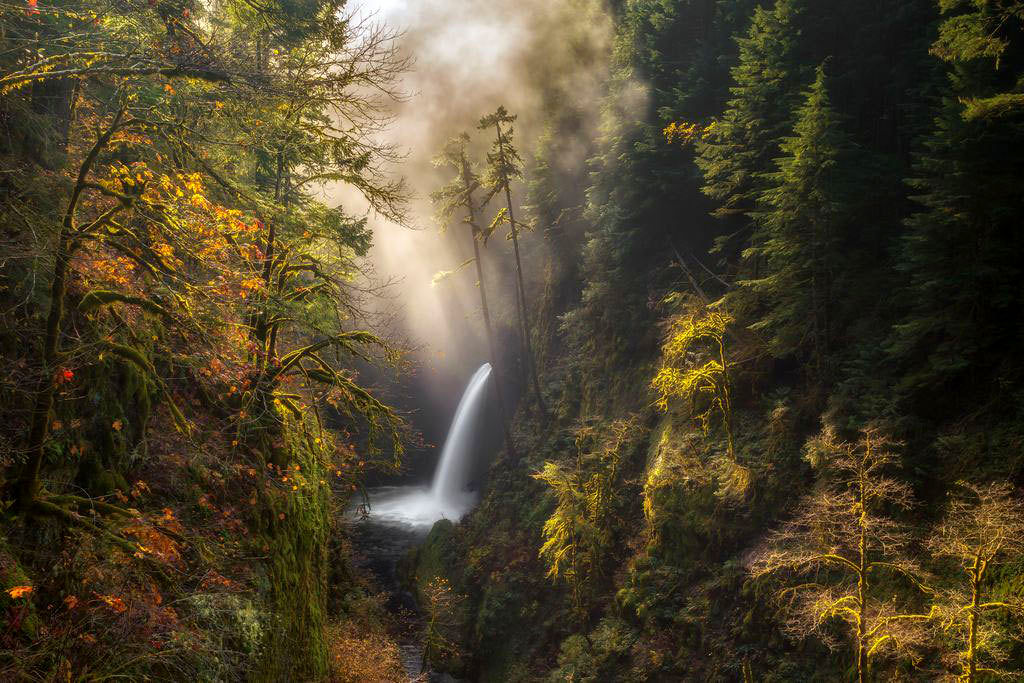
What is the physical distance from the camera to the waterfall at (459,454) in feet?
98.6

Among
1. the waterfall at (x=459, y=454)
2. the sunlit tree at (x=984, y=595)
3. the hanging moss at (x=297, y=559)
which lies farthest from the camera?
the waterfall at (x=459, y=454)

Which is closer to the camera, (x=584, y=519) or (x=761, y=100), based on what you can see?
(x=761, y=100)

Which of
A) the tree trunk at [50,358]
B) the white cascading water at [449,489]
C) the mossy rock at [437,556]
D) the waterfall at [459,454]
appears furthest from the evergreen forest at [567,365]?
the waterfall at [459,454]

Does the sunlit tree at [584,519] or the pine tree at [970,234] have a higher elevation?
the pine tree at [970,234]

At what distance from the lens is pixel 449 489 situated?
1191 inches

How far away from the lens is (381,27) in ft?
20.2

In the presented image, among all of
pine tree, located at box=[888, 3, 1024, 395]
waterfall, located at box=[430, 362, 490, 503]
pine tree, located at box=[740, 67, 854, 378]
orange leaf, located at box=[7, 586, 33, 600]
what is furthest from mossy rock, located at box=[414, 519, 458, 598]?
orange leaf, located at box=[7, 586, 33, 600]

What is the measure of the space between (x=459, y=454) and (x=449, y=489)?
6.61 feet

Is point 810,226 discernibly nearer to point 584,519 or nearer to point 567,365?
point 584,519

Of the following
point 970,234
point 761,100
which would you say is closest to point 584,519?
point 970,234

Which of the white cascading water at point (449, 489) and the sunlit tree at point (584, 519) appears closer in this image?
the sunlit tree at point (584, 519)

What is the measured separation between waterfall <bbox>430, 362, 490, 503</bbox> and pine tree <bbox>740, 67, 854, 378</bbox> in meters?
20.6

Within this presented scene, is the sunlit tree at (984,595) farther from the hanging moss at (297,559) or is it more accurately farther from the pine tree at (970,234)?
the hanging moss at (297,559)

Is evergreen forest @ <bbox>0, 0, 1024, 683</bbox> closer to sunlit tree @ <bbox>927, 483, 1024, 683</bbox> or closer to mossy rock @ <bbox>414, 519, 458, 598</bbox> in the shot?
sunlit tree @ <bbox>927, 483, 1024, 683</bbox>
